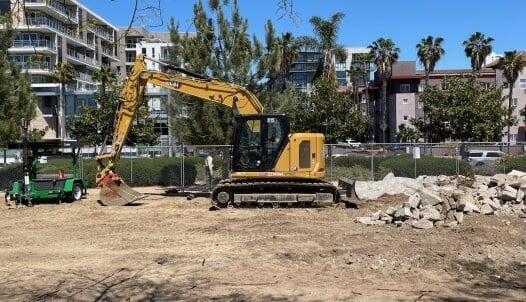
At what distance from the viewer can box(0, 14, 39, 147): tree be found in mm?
22562

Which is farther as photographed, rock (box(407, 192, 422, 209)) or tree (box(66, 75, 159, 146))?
tree (box(66, 75, 159, 146))

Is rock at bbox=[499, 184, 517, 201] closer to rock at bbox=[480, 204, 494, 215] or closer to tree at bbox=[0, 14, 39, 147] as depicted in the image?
rock at bbox=[480, 204, 494, 215]

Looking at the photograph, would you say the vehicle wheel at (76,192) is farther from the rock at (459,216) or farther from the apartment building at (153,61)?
the rock at (459,216)

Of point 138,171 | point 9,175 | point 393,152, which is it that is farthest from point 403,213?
point 9,175

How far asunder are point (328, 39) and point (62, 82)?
93.6ft

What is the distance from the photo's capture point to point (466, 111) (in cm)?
4116

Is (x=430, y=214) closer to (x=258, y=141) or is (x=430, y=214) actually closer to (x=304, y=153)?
(x=304, y=153)

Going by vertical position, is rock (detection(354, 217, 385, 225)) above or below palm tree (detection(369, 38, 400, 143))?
below

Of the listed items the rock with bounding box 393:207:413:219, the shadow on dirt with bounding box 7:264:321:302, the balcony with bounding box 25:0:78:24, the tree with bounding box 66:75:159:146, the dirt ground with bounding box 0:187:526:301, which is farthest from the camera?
the tree with bounding box 66:75:159:146

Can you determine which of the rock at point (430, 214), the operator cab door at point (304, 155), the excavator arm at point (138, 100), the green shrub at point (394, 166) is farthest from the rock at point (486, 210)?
the green shrub at point (394, 166)

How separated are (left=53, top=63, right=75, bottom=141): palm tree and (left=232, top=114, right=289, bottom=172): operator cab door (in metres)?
37.2

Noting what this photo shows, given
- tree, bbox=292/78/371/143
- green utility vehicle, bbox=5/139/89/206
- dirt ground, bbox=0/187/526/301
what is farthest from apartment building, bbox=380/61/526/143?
dirt ground, bbox=0/187/526/301

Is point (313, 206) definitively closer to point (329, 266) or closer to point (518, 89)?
point (329, 266)

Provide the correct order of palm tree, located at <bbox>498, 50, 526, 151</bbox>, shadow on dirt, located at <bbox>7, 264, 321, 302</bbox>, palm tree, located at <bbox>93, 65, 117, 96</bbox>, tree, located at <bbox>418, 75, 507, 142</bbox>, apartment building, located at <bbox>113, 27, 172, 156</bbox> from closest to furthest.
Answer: apartment building, located at <bbox>113, 27, 172, 156</bbox>
shadow on dirt, located at <bbox>7, 264, 321, 302</bbox>
tree, located at <bbox>418, 75, 507, 142</bbox>
palm tree, located at <bbox>93, 65, 117, 96</bbox>
palm tree, located at <bbox>498, 50, 526, 151</bbox>
